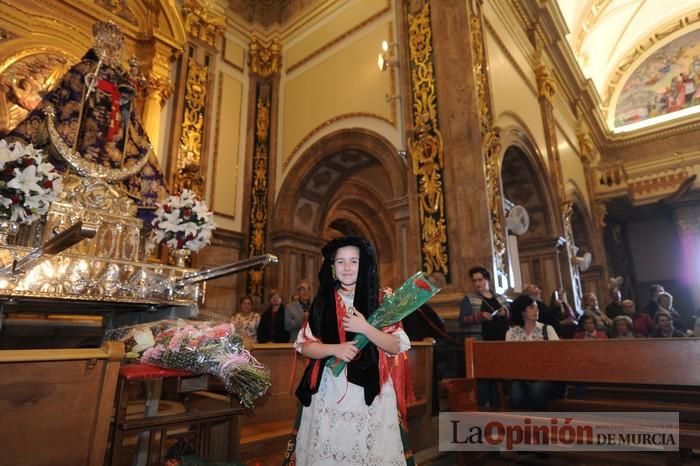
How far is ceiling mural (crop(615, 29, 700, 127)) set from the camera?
14.3 m

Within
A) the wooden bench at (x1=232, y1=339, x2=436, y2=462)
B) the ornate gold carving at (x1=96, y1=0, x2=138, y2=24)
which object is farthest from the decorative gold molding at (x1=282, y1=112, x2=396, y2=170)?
the wooden bench at (x1=232, y1=339, x2=436, y2=462)

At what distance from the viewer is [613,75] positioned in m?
15.6

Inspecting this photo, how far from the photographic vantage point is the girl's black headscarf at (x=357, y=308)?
161 centimetres

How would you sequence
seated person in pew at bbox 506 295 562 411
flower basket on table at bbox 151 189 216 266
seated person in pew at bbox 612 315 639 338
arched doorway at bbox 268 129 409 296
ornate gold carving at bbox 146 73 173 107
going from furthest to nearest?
arched doorway at bbox 268 129 409 296, ornate gold carving at bbox 146 73 173 107, seated person in pew at bbox 612 315 639 338, flower basket on table at bbox 151 189 216 266, seated person in pew at bbox 506 295 562 411

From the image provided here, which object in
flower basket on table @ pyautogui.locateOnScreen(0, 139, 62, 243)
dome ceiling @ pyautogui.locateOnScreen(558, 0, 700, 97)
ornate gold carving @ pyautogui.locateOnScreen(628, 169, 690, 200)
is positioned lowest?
flower basket on table @ pyautogui.locateOnScreen(0, 139, 62, 243)

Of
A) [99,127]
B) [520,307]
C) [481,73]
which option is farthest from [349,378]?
[481,73]

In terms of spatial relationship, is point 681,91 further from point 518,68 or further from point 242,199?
point 242,199

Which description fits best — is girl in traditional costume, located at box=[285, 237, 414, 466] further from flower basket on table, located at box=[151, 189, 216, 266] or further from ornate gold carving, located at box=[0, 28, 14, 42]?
ornate gold carving, located at box=[0, 28, 14, 42]

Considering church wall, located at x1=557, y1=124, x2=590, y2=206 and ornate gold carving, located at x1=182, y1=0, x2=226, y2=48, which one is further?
church wall, located at x1=557, y1=124, x2=590, y2=206

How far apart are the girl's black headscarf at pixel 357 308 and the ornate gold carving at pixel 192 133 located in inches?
213

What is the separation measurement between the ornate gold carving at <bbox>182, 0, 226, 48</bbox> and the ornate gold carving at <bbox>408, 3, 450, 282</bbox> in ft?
11.6

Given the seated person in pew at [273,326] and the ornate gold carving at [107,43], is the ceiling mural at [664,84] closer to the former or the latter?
the seated person in pew at [273,326]

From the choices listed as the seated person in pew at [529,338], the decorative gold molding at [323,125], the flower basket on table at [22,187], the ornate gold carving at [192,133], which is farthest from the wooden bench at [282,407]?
the ornate gold carving at [192,133]

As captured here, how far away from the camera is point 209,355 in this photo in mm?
1870
